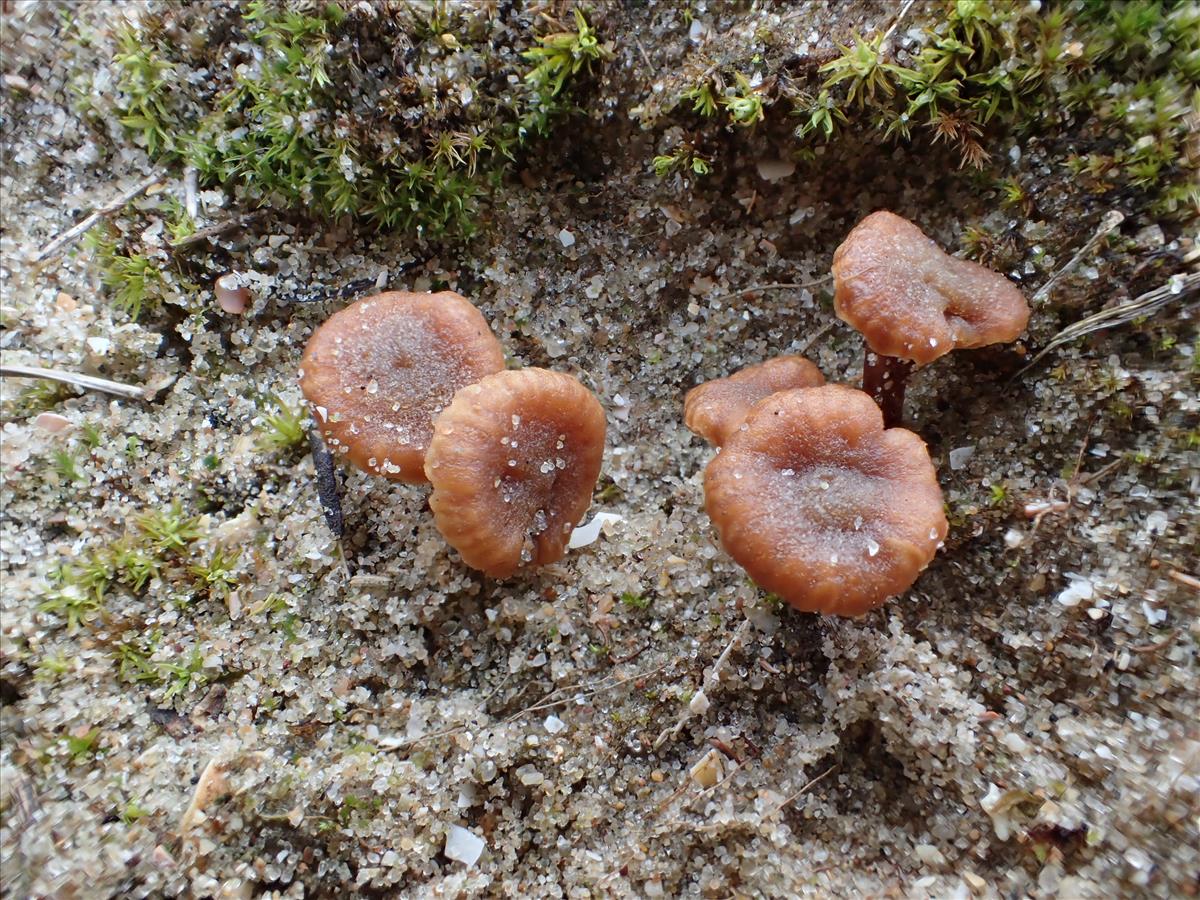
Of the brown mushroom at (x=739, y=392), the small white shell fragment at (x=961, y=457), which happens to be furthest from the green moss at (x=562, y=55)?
the small white shell fragment at (x=961, y=457)

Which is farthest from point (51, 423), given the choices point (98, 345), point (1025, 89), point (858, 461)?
point (1025, 89)

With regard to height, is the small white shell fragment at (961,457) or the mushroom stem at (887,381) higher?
the mushroom stem at (887,381)

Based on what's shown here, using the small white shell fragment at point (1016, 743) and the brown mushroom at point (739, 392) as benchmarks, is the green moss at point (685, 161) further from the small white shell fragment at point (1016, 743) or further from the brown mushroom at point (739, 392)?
the small white shell fragment at point (1016, 743)

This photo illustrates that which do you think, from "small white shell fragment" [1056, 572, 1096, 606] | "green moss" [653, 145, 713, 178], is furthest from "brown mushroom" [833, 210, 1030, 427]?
"small white shell fragment" [1056, 572, 1096, 606]

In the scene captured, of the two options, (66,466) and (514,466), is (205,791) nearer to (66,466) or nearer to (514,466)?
(66,466)

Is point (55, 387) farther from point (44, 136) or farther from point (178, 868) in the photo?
point (178, 868)

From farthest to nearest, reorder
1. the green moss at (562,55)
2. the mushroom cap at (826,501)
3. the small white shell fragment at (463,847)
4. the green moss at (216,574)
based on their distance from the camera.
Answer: the green moss at (562,55), the green moss at (216,574), the small white shell fragment at (463,847), the mushroom cap at (826,501)

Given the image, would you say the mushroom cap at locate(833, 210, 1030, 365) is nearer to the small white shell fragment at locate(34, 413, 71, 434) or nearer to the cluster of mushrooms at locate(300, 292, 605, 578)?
the cluster of mushrooms at locate(300, 292, 605, 578)
